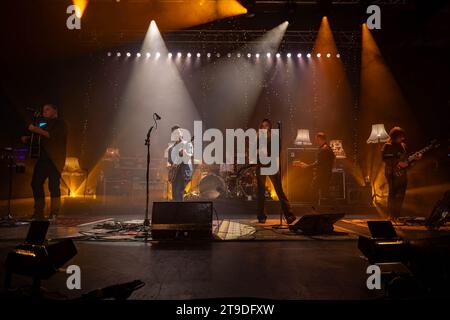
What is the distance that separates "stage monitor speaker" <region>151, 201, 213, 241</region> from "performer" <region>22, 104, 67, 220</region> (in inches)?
99.0

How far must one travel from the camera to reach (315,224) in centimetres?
424

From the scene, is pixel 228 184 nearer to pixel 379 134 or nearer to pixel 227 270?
pixel 379 134

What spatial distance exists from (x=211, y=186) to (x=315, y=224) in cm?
478

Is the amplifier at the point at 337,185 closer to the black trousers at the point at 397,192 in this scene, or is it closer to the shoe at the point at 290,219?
the black trousers at the point at 397,192

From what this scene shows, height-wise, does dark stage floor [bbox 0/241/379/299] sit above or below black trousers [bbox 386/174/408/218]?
below

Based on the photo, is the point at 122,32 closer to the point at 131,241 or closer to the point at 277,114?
the point at 277,114

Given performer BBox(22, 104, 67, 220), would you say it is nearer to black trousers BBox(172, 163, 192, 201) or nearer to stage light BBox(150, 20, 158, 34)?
black trousers BBox(172, 163, 192, 201)

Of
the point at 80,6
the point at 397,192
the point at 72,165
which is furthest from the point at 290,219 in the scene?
the point at 72,165

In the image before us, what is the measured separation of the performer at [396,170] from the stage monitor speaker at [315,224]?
223cm

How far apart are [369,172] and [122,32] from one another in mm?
9353

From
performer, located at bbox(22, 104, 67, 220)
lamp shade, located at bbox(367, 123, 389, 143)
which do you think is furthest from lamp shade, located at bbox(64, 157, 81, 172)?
lamp shade, located at bbox(367, 123, 389, 143)

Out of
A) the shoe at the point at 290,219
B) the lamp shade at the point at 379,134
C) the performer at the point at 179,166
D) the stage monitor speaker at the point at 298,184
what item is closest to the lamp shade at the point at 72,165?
the performer at the point at 179,166

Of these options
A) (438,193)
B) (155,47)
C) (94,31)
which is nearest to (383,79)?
(438,193)

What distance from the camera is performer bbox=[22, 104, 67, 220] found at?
202 inches
